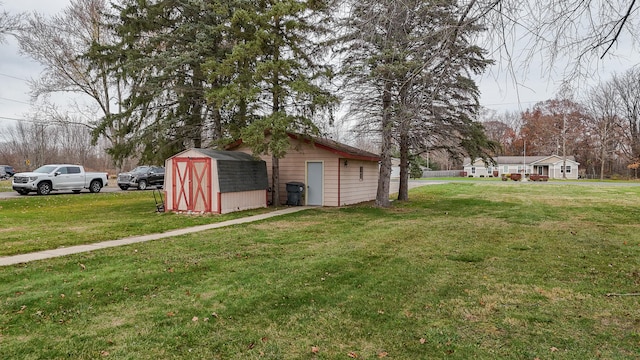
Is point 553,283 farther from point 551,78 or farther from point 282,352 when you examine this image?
point 282,352

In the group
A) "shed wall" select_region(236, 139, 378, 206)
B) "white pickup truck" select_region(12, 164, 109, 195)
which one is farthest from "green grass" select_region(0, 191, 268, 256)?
"white pickup truck" select_region(12, 164, 109, 195)

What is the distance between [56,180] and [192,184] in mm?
11148

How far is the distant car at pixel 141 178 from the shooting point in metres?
23.5

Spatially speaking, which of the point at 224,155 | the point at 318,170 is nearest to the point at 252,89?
the point at 224,155

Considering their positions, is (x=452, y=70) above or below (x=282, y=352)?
above

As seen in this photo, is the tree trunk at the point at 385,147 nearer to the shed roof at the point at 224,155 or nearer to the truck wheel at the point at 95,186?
the shed roof at the point at 224,155

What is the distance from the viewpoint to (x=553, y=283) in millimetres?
5141

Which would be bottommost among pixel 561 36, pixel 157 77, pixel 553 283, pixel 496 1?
pixel 553 283

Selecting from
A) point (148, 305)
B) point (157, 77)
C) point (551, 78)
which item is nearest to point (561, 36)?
point (551, 78)

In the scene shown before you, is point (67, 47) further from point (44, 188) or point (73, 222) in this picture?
point (73, 222)

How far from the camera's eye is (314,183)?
50.7ft

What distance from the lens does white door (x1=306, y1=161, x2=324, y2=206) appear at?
15336 millimetres

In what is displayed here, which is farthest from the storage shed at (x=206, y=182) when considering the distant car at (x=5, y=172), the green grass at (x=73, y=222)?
the distant car at (x=5, y=172)

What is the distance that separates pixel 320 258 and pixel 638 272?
472cm
